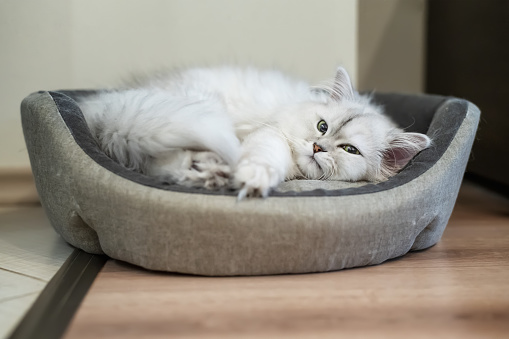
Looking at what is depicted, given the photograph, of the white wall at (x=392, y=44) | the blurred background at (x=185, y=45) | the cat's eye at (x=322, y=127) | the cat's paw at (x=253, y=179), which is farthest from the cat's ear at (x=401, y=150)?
the white wall at (x=392, y=44)

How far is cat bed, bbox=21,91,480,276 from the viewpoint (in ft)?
4.40

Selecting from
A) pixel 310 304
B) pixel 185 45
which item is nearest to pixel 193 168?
pixel 310 304

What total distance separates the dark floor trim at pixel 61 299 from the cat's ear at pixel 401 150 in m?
1.04

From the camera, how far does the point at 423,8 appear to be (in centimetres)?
346

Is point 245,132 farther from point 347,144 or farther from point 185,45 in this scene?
point 185,45

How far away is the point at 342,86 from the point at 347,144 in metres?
0.30

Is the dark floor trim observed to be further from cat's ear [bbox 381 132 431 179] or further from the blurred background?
the blurred background

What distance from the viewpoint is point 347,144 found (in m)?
1.69

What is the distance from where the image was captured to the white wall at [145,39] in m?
2.46

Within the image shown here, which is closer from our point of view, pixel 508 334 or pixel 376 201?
pixel 508 334

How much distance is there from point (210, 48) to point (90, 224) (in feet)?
4.64

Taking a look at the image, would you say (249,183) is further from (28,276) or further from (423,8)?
(423,8)

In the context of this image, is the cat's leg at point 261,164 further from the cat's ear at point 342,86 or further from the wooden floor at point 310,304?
the cat's ear at point 342,86

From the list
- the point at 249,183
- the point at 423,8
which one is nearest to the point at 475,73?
the point at 423,8
